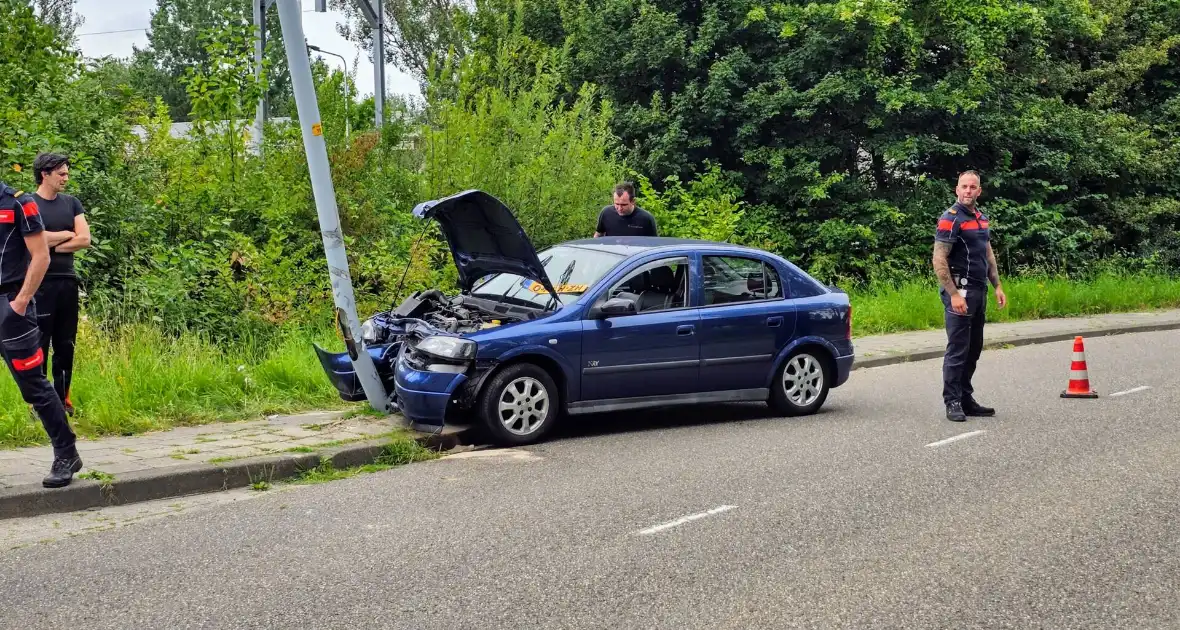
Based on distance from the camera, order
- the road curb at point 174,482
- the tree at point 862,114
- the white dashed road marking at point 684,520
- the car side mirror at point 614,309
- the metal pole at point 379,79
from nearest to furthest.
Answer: the white dashed road marking at point 684,520 < the road curb at point 174,482 < the car side mirror at point 614,309 < the metal pole at point 379,79 < the tree at point 862,114

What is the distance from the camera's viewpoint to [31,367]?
676 cm

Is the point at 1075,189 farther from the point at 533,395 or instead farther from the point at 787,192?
the point at 533,395

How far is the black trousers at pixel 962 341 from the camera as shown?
9.82 metres

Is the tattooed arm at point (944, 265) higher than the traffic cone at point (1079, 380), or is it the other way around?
the tattooed arm at point (944, 265)

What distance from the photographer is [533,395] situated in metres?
8.67

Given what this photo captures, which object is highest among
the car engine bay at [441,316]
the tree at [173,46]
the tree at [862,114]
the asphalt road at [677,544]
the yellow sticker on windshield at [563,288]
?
the tree at [173,46]

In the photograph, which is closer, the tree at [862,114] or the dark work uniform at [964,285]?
the dark work uniform at [964,285]

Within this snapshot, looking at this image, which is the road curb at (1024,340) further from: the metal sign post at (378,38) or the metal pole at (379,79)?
the metal sign post at (378,38)

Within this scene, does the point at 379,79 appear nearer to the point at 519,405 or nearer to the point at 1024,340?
the point at 1024,340

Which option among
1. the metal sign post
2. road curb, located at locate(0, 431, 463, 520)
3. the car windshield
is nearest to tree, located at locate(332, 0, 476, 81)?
the metal sign post

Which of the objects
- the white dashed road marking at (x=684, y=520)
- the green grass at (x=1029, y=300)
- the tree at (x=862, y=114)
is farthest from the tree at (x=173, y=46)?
the white dashed road marking at (x=684, y=520)

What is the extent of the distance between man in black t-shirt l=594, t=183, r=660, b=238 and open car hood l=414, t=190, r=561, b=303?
2.68m

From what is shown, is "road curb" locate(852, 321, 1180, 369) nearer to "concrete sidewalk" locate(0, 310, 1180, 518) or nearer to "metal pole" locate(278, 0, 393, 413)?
"metal pole" locate(278, 0, 393, 413)

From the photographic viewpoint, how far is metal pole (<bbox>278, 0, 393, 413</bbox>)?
8.52 meters
